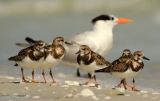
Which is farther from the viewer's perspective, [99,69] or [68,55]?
[68,55]

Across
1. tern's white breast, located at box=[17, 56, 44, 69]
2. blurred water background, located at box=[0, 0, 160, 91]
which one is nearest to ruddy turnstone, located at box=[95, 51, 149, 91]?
tern's white breast, located at box=[17, 56, 44, 69]

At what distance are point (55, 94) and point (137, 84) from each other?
10.3 feet

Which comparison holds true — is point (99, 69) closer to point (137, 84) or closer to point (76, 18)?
point (137, 84)

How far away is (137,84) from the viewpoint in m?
9.50

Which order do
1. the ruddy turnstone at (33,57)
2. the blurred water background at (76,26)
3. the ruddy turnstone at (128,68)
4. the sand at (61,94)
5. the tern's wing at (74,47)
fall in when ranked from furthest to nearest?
the tern's wing at (74,47), the blurred water background at (76,26), the ruddy turnstone at (33,57), the ruddy turnstone at (128,68), the sand at (61,94)

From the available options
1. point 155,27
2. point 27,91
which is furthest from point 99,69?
point 155,27

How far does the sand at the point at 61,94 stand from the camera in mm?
6215

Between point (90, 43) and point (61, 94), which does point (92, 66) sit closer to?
point (61, 94)

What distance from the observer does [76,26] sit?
1850cm

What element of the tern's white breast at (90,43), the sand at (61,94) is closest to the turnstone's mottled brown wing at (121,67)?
the sand at (61,94)

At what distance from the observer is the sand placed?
622 cm

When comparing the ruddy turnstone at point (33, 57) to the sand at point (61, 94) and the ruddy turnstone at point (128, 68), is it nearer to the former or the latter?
the sand at point (61, 94)

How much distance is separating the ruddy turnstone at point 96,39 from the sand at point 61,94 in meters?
3.50

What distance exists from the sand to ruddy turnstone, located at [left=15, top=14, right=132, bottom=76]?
3.50m
